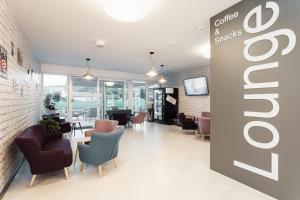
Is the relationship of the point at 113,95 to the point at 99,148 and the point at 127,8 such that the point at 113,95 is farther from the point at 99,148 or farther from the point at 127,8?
the point at 127,8

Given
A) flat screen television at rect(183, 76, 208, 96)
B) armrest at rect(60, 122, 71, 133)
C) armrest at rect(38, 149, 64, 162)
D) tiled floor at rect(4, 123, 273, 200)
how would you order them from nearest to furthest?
tiled floor at rect(4, 123, 273, 200)
armrest at rect(38, 149, 64, 162)
armrest at rect(60, 122, 71, 133)
flat screen television at rect(183, 76, 208, 96)

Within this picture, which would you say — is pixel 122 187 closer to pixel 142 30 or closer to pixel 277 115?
pixel 277 115

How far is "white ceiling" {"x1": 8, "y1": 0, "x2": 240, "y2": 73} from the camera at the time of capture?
279 centimetres

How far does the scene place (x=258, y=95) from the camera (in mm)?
2426

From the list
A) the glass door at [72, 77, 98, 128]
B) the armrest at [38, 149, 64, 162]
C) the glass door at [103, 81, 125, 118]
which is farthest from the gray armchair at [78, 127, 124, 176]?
the glass door at [103, 81, 125, 118]

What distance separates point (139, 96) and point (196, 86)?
3664 millimetres

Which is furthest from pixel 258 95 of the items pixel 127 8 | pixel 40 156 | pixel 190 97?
pixel 190 97

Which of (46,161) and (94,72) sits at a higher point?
(94,72)

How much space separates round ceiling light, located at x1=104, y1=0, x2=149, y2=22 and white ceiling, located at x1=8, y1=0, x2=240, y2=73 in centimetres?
71

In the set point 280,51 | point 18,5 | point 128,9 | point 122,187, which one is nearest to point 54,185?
point 122,187

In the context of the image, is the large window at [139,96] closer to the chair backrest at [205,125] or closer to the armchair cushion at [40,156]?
the chair backrest at [205,125]

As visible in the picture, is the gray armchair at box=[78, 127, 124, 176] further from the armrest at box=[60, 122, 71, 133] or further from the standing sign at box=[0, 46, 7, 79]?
the armrest at box=[60, 122, 71, 133]

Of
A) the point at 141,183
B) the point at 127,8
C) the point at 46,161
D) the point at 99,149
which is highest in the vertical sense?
the point at 127,8

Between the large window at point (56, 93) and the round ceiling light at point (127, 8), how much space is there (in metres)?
6.17
